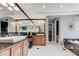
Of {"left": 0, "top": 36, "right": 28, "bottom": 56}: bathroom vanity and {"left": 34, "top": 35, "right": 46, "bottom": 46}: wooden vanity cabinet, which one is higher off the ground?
{"left": 0, "top": 36, "right": 28, "bottom": 56}: bathroom vanity

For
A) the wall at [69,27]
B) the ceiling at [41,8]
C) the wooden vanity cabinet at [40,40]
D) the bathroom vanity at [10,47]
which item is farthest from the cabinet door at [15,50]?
the wall at [69,27]

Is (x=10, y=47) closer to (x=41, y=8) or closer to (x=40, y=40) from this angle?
(x=41, y=8)

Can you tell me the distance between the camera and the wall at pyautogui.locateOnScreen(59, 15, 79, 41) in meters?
9.30

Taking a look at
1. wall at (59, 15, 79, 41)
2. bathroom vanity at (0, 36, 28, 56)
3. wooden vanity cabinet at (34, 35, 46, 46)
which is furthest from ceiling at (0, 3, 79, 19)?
bathroom vanity at (0, 36, 28, 56)

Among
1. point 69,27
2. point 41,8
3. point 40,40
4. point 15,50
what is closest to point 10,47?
point 15,50

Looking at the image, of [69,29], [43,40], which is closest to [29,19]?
[43,40]

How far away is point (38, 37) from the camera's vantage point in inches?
355

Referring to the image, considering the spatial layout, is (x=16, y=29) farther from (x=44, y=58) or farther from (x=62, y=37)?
(x=44, y=58)

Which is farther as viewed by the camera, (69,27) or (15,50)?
(69,27)

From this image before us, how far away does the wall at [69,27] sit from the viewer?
930 centimetres

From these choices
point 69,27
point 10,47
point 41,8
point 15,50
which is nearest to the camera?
point 10,47

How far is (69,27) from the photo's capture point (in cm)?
934

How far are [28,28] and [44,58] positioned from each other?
296 inches

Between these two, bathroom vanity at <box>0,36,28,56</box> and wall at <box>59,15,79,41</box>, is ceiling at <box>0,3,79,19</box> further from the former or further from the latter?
bathroom vanity at <box>0,36,28,56</box>
